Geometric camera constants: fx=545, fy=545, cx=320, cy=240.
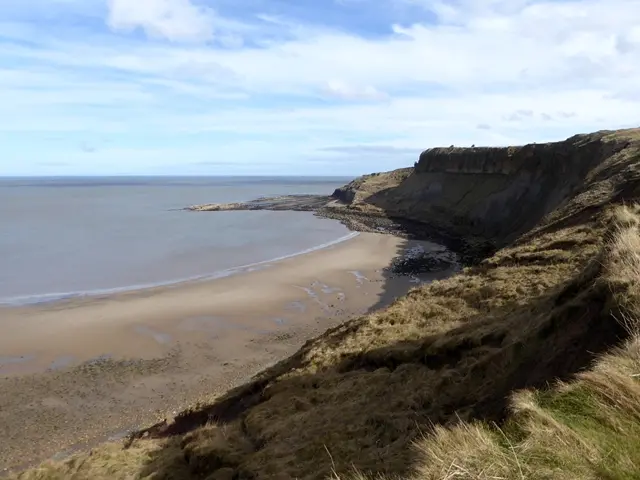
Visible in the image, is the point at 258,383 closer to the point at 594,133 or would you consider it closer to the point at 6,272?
the point at 6,272

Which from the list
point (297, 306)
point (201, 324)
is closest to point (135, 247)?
point (297, 306)

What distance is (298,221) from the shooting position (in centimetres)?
6631

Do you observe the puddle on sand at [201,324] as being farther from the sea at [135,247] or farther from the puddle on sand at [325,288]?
the sea at [135,247]

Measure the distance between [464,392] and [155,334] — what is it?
53.1 feet

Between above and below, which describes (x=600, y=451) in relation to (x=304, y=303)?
above

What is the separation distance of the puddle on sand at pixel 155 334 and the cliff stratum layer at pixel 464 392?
312 inches

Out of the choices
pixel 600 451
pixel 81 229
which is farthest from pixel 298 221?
pixel 600 451

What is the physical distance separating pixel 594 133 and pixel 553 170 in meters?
3.86

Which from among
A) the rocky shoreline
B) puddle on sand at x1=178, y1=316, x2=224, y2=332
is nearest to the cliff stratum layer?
puddle on sand at x1=178, y1=316, x2=224, y2=332

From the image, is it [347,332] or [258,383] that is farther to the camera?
[347,332]

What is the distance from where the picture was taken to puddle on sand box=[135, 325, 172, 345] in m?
20.3

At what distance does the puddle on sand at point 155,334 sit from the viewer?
20.3 m

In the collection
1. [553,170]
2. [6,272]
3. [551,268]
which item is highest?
[553,170]

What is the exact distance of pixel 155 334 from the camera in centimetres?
2117
